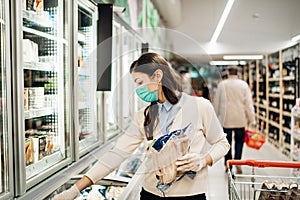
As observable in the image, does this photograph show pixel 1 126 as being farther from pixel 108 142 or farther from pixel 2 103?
pixel 108 142

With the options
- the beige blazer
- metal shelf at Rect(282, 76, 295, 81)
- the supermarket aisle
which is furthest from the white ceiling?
the beige blazer

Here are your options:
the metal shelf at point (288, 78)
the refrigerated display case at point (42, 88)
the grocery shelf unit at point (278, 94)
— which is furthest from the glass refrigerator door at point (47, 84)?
the metal shelf at point (288, 78)

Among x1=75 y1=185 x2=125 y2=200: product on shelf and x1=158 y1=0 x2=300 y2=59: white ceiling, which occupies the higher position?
x1=158 y1=0 x2=300 y2=59: white ceiling

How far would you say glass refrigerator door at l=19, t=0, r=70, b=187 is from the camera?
6.65 ft

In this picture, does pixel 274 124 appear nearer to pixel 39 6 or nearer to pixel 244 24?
pixel 244 24

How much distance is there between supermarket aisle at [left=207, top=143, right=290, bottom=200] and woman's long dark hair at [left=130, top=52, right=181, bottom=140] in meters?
2.17

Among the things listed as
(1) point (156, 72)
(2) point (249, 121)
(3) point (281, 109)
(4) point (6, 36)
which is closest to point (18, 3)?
(4) point (6, 36)

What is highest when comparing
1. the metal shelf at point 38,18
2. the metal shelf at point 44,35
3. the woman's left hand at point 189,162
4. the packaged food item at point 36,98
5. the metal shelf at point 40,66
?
the metal shelf at point 38,18

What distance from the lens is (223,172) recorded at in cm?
612

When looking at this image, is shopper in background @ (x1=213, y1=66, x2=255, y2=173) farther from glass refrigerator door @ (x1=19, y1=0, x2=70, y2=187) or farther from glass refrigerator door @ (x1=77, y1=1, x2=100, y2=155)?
glass refrigerator door @ (x1=19, y1=0, x2=70, y2=187)

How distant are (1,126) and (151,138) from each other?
654 millimetres

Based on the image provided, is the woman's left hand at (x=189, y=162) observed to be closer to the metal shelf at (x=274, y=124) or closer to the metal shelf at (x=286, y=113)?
the metal shelf at (x=286, y=113)

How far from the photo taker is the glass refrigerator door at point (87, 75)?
2.77 metres

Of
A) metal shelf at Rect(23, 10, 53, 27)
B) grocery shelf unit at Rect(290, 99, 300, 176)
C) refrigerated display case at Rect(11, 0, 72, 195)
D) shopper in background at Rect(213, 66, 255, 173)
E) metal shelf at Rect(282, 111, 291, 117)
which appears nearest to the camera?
refrigerated display case at Rect(11, 0, 72, 195)
